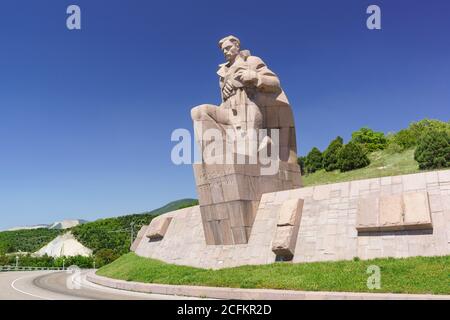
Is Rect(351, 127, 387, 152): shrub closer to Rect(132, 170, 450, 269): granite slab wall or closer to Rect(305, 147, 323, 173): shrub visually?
Rect(305, 147, 323, 173): shrub

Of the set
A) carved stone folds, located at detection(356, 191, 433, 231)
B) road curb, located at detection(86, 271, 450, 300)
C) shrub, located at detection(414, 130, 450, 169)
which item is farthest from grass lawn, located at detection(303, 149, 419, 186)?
road curb, located at detection(86, 271, 450, 300)

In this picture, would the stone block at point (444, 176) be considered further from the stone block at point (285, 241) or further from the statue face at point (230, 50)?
the statue face at point (230, 50)

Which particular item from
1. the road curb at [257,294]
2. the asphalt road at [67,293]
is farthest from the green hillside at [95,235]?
the road curb at [257,294]

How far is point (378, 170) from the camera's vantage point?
4512 centimetres

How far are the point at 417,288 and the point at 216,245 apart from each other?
7.27 m

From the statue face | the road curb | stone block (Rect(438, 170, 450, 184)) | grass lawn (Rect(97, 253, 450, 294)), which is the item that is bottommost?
the road curb

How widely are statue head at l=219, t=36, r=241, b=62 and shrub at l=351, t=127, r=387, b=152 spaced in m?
51.2

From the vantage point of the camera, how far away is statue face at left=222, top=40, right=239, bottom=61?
16672 mm

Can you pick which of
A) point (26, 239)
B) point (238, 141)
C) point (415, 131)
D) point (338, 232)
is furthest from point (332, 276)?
point (26, 239)

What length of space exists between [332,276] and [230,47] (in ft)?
32.3

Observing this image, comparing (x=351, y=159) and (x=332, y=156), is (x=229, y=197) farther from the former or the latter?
(x=332, y=156)

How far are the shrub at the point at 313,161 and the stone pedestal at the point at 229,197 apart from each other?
42.5 m
